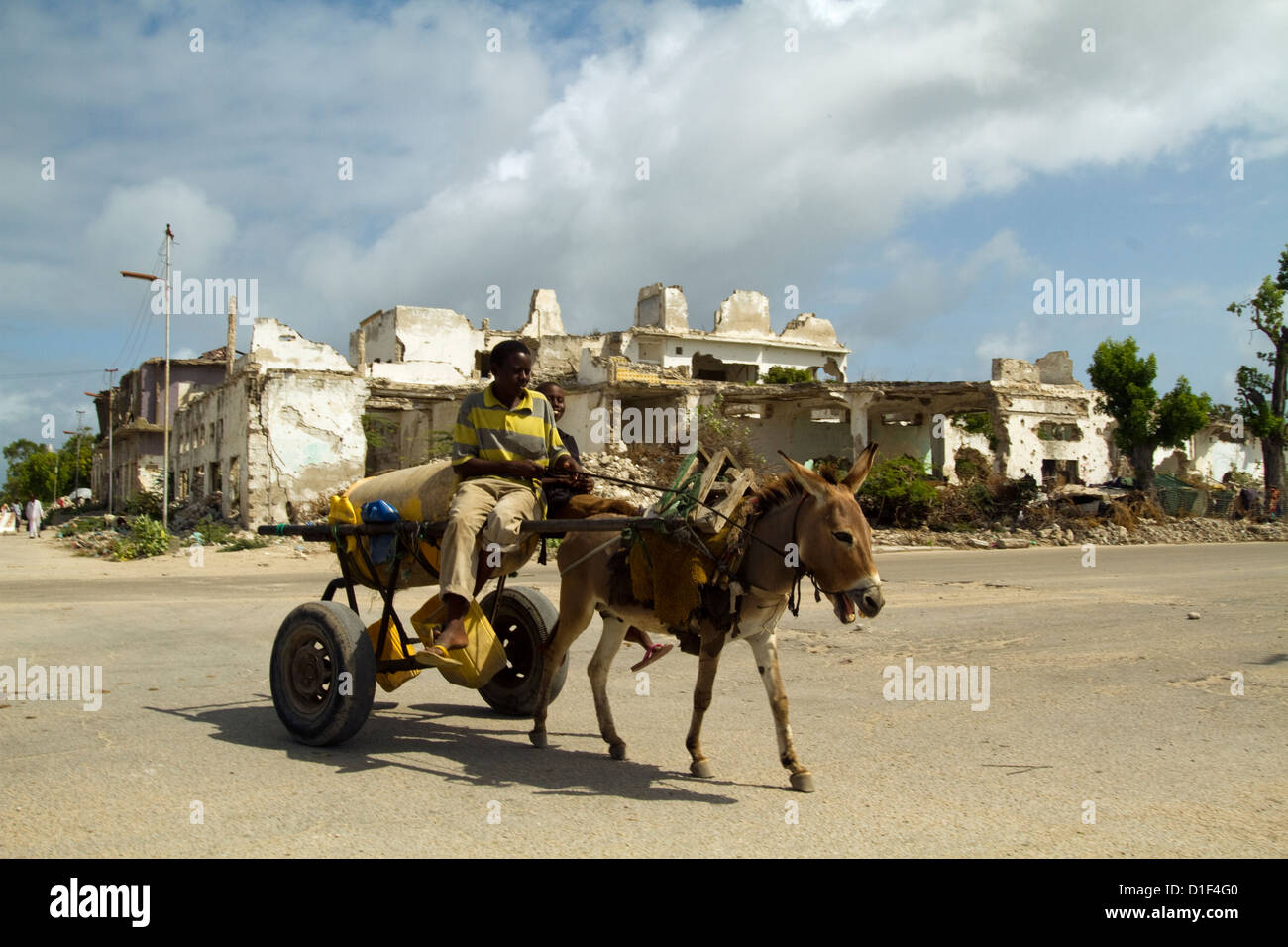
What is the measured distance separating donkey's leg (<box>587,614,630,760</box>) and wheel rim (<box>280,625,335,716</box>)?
1.61 metres

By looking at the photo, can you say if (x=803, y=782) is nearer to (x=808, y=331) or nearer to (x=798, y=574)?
(x=798, y=574)

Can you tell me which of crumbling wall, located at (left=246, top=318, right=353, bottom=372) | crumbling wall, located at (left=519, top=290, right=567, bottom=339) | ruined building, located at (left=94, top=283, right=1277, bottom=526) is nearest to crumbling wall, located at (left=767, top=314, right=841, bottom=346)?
ruined building, located at (left=94, top=283, right=1277, bottom=526)

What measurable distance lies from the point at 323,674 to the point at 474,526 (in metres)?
1.38

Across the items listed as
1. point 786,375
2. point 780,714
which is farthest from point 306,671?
point 786,375

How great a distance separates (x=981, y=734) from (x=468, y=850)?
12.3 feet

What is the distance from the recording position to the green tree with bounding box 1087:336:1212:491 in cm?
3281

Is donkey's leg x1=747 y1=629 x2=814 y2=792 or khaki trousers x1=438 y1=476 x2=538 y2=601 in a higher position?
khaki trousers x1=438 y1=476 x2=538 y2=601

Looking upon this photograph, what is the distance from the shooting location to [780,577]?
509cm

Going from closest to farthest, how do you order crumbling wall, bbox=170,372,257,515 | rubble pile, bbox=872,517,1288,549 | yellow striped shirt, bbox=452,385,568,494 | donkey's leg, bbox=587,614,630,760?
donkey's leg, bbox=587,614,630,760 < yellow striped shirt, bbox=452,385,568,494 < rubble pile, bbox=872,517,1288,549 < crumbling wall, bbox=170,372,257,515

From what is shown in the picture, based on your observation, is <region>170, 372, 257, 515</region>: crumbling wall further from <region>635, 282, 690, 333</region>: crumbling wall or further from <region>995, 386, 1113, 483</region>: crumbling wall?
<region>995, 386, 1113, 483</region>: crumbling wall

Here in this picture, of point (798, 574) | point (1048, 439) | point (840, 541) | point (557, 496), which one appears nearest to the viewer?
point (840, 541)

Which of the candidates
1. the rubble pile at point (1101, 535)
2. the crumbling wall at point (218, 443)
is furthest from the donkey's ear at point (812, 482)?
the crumbling wall at point (218, 443)

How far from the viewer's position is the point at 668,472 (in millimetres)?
30734
